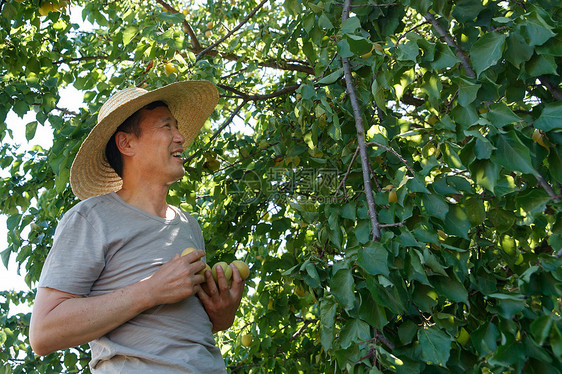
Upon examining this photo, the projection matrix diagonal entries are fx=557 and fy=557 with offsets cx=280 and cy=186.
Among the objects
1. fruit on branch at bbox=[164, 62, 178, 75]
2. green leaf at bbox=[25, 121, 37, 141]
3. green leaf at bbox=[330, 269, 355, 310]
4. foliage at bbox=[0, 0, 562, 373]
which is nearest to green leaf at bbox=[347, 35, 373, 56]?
foliage at bbox=[0, 0, 562, 373]

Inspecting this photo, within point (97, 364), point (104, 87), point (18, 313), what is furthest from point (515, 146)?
point (18, 313)

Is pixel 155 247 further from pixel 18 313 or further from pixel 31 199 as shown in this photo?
pixel 31 199

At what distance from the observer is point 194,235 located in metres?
1.97

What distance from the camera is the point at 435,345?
134 centimetres

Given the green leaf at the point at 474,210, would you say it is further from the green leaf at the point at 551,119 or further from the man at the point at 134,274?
the man at the point at 134,274

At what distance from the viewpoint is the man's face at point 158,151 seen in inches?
74.6

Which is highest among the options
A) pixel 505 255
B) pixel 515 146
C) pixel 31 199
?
pixel 31 199

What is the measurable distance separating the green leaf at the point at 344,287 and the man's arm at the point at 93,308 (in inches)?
16.4

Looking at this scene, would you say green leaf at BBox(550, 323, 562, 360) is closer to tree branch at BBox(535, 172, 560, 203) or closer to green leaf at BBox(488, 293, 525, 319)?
green leaf at BBox(488, 293, 525, 319)

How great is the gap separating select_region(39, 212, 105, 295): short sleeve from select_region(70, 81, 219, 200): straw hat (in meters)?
0.42

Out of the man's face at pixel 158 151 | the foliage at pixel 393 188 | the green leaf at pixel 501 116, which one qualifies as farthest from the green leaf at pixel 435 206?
the man's face at pixel 158 151

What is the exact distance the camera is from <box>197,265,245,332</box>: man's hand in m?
1.75

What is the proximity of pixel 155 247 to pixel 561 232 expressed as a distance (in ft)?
3.81

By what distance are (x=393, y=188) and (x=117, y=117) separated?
3.22 ft
